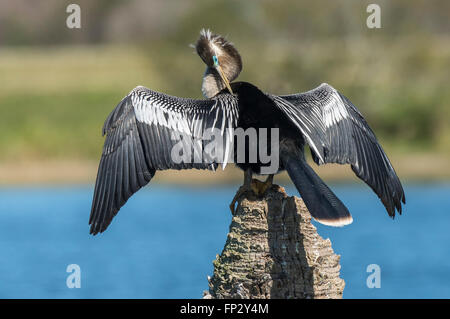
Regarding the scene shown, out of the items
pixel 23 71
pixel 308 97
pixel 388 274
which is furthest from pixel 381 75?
pixel 308 97

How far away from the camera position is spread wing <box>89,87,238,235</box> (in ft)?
17.1

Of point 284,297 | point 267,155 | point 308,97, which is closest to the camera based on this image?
point 284,297

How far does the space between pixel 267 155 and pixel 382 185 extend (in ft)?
2.78

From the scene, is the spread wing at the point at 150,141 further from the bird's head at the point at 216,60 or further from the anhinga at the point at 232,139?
the bird's head at the point at 216,60

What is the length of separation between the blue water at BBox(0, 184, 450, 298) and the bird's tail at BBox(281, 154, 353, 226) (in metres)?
6.04

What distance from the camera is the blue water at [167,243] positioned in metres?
13.1

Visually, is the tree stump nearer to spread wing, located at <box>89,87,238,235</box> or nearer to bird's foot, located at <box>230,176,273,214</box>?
bird's foot, located at <box>230,176,273,214</box>

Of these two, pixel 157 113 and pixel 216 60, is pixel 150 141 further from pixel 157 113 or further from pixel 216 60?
pixel 216 60

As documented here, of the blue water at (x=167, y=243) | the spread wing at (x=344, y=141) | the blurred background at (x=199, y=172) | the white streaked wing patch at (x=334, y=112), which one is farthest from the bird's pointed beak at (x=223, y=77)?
the blurred background at (x=199, y=172)

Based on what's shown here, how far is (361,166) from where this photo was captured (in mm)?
5523

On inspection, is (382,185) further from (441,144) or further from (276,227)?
(441,144)

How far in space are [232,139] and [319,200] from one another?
0.69 metres

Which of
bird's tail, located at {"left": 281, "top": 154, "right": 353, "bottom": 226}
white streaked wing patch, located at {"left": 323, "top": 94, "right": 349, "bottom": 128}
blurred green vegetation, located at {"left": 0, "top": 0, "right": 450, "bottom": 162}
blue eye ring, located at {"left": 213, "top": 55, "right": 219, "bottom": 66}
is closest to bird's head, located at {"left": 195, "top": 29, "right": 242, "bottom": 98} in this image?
blue eye ring, located at {"left": 213, "top": 55, "right": 219, "bottom": 66}

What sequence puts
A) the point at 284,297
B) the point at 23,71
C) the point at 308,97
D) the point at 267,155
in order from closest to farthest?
the point at 284,297 < the point at 267,155 < the point at 308,97 < the point at 23,71
